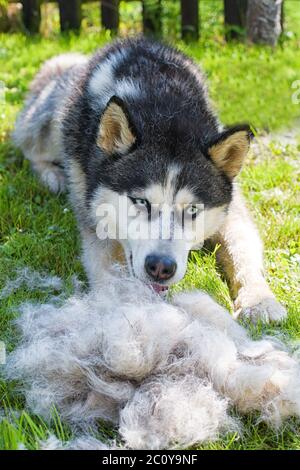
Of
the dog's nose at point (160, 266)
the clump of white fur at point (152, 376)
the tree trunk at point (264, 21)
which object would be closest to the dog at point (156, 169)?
the dog's nose at point (160, 266)

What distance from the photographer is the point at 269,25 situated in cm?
712

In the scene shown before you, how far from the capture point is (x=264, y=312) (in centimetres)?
304

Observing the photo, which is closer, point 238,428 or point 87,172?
point 238,428

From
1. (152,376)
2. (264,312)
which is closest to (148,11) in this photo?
(264,312)

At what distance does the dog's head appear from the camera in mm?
2951

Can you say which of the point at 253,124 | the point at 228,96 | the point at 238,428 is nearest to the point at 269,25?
the point at 228,96

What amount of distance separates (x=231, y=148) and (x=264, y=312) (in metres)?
0.78

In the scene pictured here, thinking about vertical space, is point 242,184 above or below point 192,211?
below

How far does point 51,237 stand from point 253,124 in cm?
225

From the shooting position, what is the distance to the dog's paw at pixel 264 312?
3.03 metres

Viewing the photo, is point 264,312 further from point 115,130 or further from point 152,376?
point 115,130

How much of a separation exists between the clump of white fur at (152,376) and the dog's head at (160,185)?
1.37ft

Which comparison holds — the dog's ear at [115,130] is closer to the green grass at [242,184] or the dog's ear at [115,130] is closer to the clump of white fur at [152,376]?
the green grass at [242,184]

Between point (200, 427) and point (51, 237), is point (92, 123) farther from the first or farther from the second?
point (200, 427)
